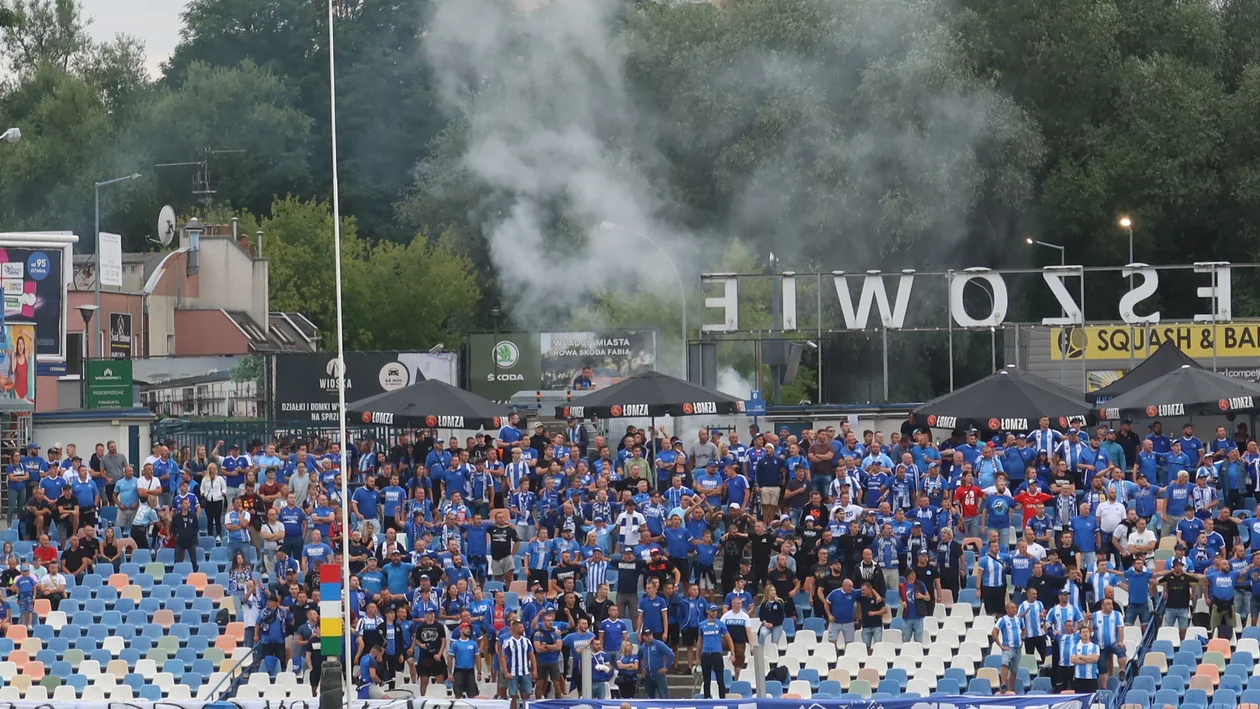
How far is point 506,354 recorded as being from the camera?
50.5 meters

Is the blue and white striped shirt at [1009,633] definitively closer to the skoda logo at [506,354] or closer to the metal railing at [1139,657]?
the metal railing at [1139,657]

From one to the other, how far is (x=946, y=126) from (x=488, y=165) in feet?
57.5

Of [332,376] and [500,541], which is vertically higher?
[332,376]

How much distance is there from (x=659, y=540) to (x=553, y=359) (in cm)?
2352

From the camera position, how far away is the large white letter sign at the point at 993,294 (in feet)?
118

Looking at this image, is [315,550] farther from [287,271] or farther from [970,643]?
[287,271]

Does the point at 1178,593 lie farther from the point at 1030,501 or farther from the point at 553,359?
the point at 553,359

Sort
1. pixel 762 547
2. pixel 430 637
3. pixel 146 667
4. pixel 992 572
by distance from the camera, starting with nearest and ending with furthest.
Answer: pixel 430 637
pixel 992 572
pixel 146 667
pixel 762 547

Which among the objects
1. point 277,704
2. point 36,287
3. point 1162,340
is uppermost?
point 36,287

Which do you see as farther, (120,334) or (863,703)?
(120,334)

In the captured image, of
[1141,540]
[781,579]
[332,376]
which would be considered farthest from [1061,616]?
[332,376]

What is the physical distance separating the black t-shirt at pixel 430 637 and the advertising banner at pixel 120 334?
36.4m

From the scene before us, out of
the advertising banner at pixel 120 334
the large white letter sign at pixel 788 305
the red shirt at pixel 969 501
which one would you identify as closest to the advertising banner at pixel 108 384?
the large white letter sign at pixel 788 305

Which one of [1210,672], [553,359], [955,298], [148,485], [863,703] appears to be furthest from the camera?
[553,359]
